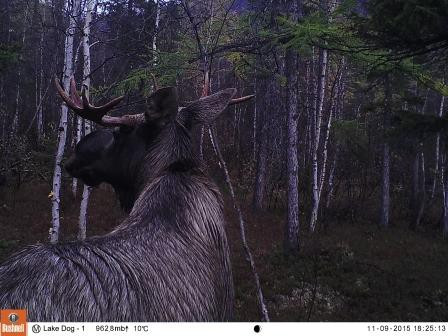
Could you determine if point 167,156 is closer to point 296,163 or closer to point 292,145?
point 292,145

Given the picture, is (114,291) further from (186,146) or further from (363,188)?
(363,188)

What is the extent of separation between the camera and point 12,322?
203cm

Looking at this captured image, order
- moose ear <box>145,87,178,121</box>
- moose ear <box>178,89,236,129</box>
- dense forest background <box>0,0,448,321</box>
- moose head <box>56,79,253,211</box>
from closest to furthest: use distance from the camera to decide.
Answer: moose ear <box>145,87,178,121</box> → moose head <box>56,79,253,211</box> → moose ear <box>178,89,236,129</box> → dense forest background <box>0,0,448,321</box>

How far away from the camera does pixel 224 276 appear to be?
3.01m

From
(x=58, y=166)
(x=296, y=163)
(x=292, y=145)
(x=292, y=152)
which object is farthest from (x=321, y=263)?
(x=58, y=166)

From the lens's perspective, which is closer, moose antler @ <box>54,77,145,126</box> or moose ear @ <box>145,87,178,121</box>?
moose ear @ <box>145,87,178,121</box>

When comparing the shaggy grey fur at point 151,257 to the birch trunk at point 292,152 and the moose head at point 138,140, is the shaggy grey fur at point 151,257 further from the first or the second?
the birch trunk at point 292,152

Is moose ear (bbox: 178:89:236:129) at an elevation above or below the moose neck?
above

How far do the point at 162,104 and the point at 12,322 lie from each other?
73.3 inches

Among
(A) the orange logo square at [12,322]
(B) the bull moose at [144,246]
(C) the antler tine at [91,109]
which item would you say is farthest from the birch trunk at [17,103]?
(A) the orange logo square at [12,322]

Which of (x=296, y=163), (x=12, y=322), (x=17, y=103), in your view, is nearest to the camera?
(x=12, y=322)

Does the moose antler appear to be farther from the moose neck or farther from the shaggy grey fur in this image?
the moose neck

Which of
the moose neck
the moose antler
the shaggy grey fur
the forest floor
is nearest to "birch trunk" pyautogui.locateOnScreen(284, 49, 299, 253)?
the forest floor

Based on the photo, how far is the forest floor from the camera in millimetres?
9844
